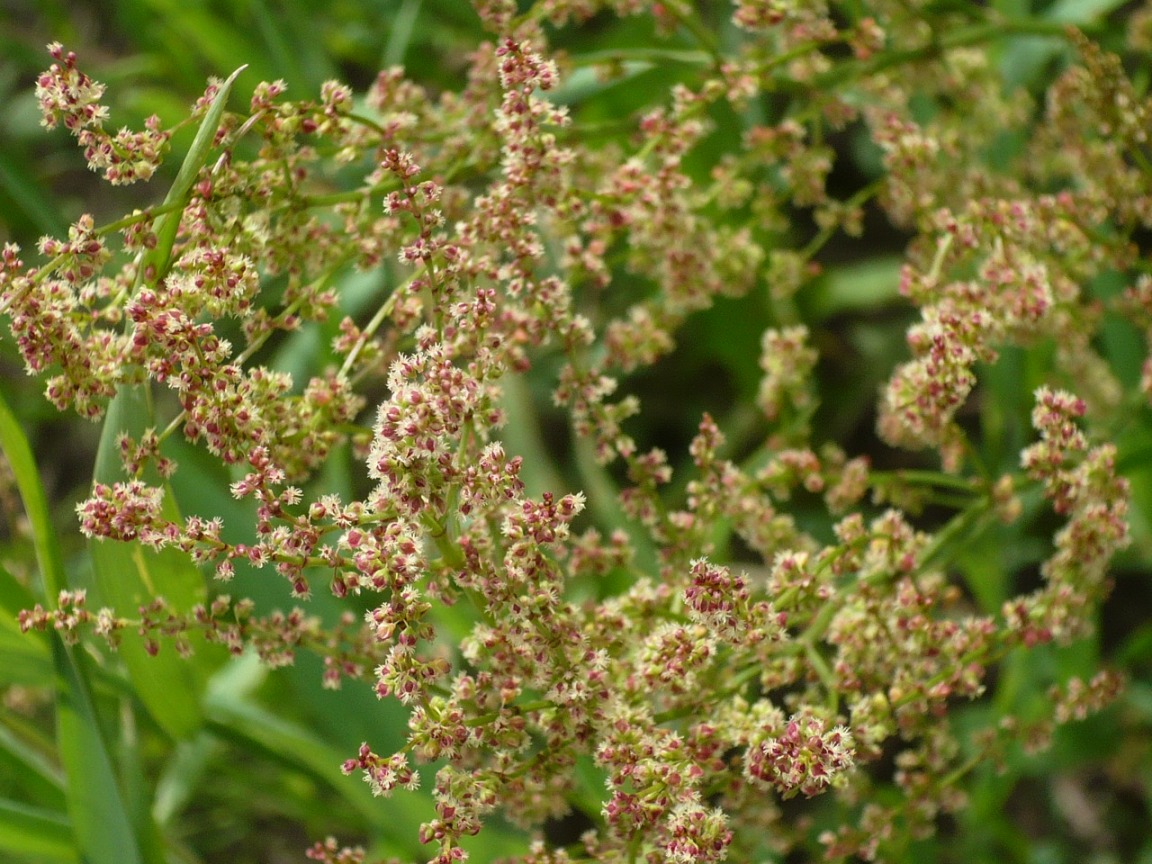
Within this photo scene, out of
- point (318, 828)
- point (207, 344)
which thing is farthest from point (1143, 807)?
point (207, 344)

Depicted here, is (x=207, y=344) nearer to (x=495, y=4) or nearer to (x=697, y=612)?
(x=697, y=612)

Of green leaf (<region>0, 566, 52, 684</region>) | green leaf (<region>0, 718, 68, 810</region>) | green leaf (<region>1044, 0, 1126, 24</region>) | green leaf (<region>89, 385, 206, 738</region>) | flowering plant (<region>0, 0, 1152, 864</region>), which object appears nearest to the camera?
flowering plant (<region>0, 0, 1152, 864</region>)

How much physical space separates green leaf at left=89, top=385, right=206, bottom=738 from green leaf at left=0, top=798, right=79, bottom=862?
0.64 ft

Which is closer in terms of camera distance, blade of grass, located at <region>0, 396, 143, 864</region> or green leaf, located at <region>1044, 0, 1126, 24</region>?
blade of grass, located at <region>0, 396, 143, 864</region>

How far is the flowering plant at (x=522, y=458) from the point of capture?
121 cm

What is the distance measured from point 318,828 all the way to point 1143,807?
179 centimetres

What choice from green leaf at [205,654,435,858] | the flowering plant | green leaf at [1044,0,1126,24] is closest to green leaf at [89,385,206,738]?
the flowering plant

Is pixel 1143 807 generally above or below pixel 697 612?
above

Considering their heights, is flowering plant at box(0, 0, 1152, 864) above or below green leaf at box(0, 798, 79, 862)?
above

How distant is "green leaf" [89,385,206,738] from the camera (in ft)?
4.61

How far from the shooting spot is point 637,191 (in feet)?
5.27

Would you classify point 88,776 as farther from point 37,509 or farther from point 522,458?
point 522,458

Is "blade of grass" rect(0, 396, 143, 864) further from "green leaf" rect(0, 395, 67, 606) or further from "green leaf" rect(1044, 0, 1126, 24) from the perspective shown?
"green leaf" rect(1044, 0, 1126, 24)

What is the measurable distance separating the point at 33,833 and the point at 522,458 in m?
0.80
